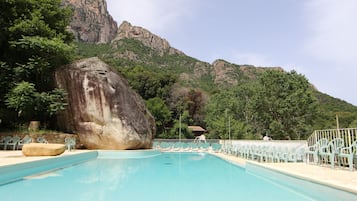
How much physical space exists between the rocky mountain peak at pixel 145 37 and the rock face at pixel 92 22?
642 centimetres

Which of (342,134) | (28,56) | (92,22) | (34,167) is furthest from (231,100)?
(92,22)

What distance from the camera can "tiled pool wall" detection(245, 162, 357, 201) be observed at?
426cm

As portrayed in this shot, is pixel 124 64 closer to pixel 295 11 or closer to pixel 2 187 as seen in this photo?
pixel 295 11

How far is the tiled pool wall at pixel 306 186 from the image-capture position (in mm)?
4261

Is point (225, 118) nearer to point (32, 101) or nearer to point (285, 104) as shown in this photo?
point (285, 104)

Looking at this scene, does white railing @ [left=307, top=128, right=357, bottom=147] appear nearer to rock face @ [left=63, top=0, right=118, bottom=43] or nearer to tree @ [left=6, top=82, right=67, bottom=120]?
tree @ [left=6, top=82, right=67, bottom=120]

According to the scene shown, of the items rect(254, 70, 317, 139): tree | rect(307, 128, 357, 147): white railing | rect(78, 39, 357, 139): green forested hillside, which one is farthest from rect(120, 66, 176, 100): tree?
rect(307, 128, 357, 147): white railing

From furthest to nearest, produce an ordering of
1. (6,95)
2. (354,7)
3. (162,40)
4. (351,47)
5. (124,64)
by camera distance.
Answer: (162,40) < (124,64) < (351,47) < (6,95) < (354,7)

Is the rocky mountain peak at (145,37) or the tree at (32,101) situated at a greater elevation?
the rocky mountain peak at (145,37)

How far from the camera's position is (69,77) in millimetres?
15281

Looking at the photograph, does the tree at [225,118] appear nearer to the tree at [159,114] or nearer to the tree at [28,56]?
the tree at [159,114]

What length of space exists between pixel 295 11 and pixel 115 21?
83.9 meters

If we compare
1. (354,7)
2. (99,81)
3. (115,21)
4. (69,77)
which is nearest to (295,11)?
(354,7)

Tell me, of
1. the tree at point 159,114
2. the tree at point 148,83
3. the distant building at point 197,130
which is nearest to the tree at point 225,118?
the distant building at point 197,130
